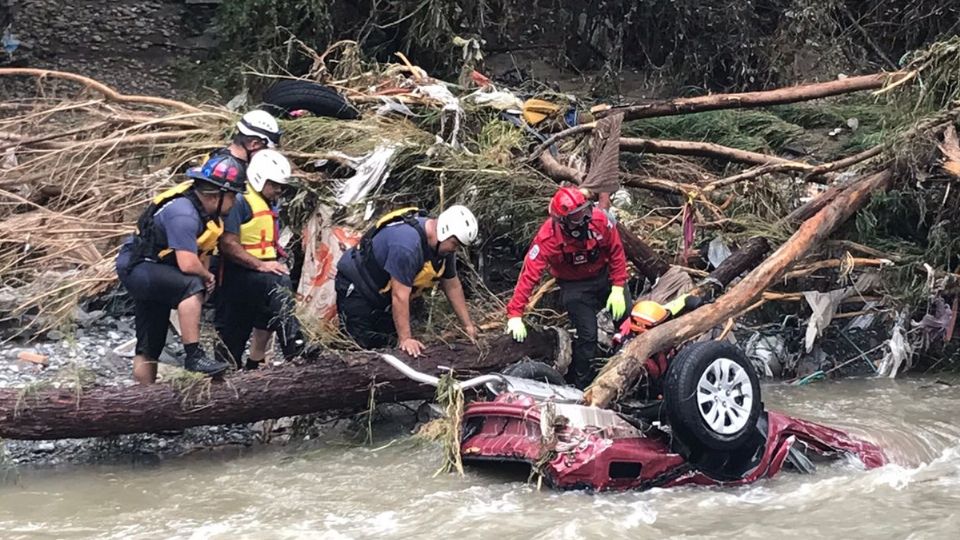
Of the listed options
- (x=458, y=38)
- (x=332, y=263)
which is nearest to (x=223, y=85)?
(x=458, y=38)

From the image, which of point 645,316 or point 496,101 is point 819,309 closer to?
point 645,316

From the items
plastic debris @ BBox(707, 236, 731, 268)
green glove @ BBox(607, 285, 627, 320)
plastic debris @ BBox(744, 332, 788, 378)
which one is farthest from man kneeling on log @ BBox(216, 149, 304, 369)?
plastic debris @ BBox(744, 332, 788, 378)

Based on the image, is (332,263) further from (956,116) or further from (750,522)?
(956,116)

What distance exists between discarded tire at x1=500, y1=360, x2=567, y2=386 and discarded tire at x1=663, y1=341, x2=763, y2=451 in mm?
1137

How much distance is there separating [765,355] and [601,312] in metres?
1.47

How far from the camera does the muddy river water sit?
196 inches

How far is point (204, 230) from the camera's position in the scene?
608 centimetres

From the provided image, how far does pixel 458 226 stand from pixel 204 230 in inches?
58.1

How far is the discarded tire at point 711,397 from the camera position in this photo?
17.0 ft

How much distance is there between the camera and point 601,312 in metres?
7.44

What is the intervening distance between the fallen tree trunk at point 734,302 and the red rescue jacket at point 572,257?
701mm

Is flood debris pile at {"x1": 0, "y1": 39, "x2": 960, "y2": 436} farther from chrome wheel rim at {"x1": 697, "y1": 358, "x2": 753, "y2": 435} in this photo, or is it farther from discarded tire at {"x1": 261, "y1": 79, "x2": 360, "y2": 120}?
chrome wheel rim at {"x1": 697, "y1": 358, "x2": 753, "y2": 435}

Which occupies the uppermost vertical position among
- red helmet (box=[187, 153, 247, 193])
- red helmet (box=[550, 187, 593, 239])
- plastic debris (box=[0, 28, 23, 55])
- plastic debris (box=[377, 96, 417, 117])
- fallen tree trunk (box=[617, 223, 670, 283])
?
plastic debris (box=[0, 28, 23, 55])

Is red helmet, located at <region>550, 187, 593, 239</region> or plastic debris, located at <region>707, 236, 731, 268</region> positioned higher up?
red helmet, located at <region>550, 187, 593, 239</region>
